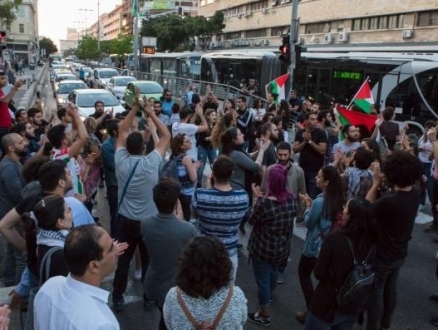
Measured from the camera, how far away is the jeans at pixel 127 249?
14.6 ft

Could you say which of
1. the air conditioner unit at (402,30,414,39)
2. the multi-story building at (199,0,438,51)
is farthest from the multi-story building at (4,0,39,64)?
the air conditioner unit at (402,30,414,39)

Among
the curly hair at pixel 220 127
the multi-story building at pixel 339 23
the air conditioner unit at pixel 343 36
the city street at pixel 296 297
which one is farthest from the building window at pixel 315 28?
the city street at pixel 296 297

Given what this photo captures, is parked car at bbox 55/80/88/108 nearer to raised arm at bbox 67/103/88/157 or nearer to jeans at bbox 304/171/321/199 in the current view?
jeans at bbox 304/171/321/199

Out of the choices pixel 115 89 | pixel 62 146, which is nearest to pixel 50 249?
pixel 62 146

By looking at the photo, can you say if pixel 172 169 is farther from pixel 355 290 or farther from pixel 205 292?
pixel 205 292

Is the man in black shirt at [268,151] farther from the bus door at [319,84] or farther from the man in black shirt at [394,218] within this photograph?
the bus door at [319,84]

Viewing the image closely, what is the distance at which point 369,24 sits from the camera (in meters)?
32.5

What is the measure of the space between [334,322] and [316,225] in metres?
0.91

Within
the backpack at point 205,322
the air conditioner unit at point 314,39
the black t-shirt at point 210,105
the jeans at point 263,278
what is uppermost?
the air conditioner unit at point 314,39

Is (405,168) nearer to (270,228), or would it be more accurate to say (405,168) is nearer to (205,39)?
(270,228)

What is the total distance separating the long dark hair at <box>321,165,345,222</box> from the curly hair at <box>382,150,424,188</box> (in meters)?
0.41

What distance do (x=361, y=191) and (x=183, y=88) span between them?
2298 cm

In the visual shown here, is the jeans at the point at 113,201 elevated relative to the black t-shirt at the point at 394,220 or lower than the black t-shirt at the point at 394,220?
lower

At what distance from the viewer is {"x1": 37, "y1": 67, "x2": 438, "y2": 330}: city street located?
4465 millimetres
